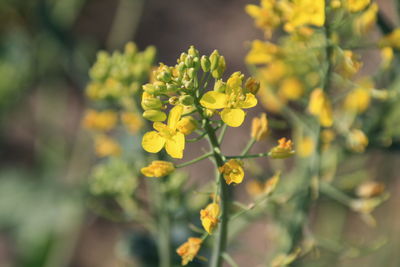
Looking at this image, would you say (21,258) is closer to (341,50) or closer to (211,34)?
(211,34)

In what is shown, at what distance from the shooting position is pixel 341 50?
930 mm

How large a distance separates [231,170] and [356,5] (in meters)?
0.46

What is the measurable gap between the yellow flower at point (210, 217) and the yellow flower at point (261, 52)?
1.49ft

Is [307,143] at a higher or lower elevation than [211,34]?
lower

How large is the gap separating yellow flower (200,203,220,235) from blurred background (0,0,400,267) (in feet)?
2.32

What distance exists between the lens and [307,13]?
954mm

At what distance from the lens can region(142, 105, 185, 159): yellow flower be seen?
0.74 meters

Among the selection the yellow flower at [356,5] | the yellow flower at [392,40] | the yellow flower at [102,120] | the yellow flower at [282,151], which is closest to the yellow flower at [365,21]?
the yellow flower at [392,40]

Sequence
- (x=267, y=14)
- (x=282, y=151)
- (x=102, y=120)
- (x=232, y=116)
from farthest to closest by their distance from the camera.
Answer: (x=102, y=120) < (x=267, y=14) < (x=282, y=151) < (x=232, y=116)

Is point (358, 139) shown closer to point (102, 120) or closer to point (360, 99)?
point (360, 99)

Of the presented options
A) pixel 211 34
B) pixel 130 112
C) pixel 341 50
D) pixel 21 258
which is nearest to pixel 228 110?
pixel 341 50

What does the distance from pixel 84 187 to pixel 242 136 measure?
952 mm

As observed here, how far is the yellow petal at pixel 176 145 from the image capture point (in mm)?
740

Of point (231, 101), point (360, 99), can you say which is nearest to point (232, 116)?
point (231, 101)
